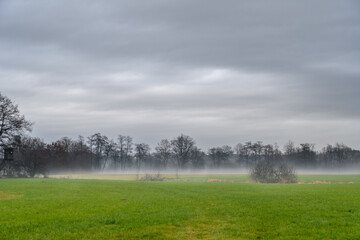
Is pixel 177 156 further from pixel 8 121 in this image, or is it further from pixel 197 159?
pixel 8 121

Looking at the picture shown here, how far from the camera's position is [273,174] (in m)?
48.4

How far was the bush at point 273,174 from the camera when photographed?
47.3m

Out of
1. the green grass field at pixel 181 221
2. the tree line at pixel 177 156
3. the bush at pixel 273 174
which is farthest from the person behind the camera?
the tree line at pixel 177 156

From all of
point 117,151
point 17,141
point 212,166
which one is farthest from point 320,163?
point 17,141

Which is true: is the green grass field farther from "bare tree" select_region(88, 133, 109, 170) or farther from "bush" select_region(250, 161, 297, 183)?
"bare tree" select_region(88, 133, 109, 170)

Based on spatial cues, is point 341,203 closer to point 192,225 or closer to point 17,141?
point 192,225

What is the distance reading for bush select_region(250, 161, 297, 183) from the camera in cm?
4731

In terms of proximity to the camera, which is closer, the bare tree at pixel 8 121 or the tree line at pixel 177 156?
the bare tree at pixel 8 121

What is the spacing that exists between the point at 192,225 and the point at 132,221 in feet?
8.77

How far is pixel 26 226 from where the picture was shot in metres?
12.5

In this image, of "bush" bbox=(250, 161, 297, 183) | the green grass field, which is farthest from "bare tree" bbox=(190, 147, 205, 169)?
the green grass field

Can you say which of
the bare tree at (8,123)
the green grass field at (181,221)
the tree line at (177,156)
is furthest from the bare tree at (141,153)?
the green grass field at (181,221)

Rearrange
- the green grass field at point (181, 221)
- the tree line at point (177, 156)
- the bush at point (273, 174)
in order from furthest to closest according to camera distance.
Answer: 1. the tree line at point (177, 156)
2. the bush at point (273, 174)
3. the green grass field at point (181, 221)

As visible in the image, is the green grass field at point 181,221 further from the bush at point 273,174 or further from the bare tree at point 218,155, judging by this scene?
the bare tree at point 218,155
